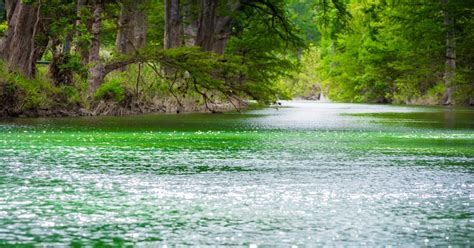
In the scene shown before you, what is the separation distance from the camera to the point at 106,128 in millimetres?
15844

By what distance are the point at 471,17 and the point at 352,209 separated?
150 feet

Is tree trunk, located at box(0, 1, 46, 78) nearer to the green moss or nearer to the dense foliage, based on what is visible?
the green moss

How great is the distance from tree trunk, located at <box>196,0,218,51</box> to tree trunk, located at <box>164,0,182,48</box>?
2.44m

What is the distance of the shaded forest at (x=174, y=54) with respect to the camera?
2178 cm

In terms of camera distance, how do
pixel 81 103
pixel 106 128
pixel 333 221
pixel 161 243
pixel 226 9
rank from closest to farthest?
pixel 161 243, pixel 333 221, pixel 106 128, pixel 81 103, pixel 226 9

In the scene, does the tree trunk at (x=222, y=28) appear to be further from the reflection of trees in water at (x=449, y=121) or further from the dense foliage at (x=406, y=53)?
the reflection of trees in water at (x=449, y=121)

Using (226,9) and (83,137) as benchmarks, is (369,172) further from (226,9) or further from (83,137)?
(226,9)

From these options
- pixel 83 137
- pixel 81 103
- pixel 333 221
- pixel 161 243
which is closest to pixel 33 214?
pixel 161 243

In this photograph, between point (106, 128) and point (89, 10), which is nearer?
point (106, 128)

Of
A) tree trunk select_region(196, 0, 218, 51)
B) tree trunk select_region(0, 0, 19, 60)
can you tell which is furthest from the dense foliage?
tree trunk select_region(0, 0, 19, 60)

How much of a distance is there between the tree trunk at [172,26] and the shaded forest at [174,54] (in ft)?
0.11

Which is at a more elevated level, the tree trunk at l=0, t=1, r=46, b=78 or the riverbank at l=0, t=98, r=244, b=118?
the tree trunk at l=0, t=1, r=46, b=78

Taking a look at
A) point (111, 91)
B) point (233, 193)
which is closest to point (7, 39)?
point (111, 91)

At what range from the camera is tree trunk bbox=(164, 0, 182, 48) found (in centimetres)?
2984
